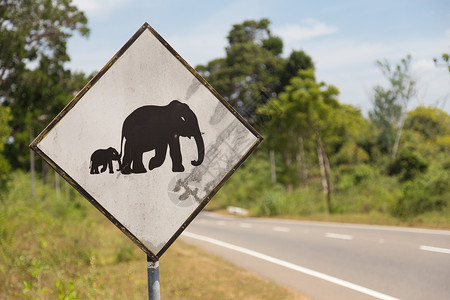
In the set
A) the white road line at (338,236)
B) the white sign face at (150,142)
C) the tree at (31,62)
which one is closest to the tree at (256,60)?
the tree at (31,62)

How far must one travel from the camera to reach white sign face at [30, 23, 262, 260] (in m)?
1.43

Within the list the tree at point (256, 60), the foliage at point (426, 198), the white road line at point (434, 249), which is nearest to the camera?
the white road line at point (434, 249)

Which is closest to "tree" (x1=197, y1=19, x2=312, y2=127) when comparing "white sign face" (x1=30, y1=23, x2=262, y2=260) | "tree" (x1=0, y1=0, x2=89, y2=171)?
"tree" (x1=0, y1=0, x2=89, y2=171)

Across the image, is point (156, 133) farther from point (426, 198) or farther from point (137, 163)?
point (426, 198)

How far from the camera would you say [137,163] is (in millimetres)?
1449

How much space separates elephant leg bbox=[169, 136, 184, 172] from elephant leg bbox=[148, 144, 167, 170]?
0.08 feet

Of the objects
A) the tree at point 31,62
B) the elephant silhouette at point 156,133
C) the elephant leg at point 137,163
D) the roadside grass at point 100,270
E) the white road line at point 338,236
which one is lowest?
the white road line at point 338,236

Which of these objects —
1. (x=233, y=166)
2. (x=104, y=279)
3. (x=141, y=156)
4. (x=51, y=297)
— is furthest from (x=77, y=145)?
(x=104, y=279)

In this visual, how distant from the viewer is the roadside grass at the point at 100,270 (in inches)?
238

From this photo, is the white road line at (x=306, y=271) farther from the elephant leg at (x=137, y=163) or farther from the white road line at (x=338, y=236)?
the elephant leg at (x=137, y=163)

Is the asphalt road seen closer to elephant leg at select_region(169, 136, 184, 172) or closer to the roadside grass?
the roadside grass

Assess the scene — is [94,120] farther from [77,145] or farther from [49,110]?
[49,110]

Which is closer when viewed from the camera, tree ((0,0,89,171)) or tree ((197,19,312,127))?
tree ((0,0,89,171))

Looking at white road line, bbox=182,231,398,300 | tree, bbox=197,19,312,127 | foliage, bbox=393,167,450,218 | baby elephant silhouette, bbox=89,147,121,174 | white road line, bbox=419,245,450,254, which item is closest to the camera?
baby elephant silhouette, bbox=89,147,121,174
